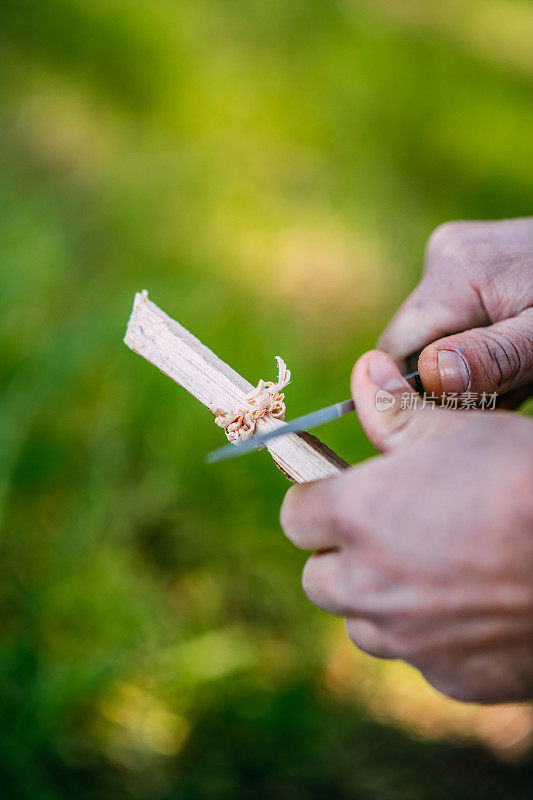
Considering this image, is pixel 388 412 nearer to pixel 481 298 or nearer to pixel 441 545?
pixel 441 545

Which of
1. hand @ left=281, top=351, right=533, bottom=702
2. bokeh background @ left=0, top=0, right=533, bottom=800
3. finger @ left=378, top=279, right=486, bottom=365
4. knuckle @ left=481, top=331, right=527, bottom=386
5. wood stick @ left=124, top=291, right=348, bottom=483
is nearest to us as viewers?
hand @ left=281, top=351, right=533, bottom=702

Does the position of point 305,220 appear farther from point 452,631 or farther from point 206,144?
point 452,631

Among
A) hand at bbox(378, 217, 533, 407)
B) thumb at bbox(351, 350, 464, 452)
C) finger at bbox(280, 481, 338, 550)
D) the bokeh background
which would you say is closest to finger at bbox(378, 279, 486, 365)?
hand at bbox(378, 217, 533, 407)

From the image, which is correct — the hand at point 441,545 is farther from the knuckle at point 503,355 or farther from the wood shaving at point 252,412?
the knuckle at point 503,355

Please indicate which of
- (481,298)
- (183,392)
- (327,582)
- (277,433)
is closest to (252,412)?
(277,433)

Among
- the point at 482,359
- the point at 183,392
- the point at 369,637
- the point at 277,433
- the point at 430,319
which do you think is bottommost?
the point at 369,637

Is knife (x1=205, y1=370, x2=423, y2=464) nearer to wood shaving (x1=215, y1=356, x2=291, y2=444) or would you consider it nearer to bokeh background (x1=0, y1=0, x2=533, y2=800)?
wood shaving (x1=215, y1=356, x2=291, y2=444)

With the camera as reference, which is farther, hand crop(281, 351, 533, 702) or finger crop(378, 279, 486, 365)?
finger crop(378, 279, 486, 365)
